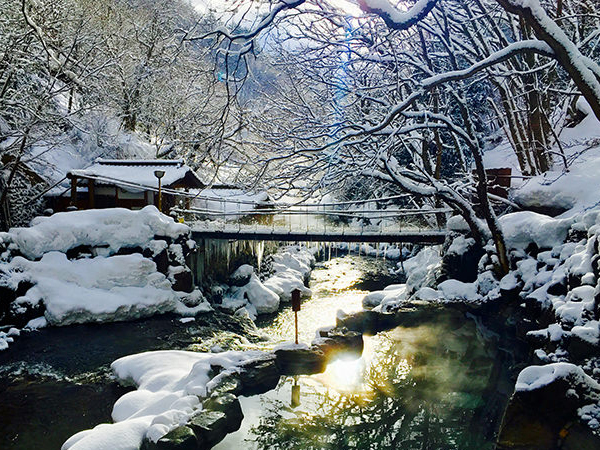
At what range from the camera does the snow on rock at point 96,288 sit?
12.9m

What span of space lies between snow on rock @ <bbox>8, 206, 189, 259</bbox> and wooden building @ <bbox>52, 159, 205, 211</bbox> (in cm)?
493

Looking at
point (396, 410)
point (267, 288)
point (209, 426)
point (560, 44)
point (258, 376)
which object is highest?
point (560, 44)

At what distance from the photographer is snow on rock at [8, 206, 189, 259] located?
44.9ft

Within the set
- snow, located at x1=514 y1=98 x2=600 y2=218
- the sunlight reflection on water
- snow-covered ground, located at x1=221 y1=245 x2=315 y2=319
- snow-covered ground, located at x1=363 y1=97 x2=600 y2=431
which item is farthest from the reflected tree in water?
snow-covered ground, located at x1=221 y1=245 x2=315 y2=319

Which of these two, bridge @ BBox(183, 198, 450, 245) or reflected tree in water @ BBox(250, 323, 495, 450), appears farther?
bridge @ BBox(183, 198, 450, 245)

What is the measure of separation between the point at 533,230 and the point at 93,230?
14.5 m

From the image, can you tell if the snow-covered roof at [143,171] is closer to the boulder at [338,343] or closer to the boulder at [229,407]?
the boulder at [338,343]

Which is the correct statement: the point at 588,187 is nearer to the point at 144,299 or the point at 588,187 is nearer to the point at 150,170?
the point at 144,299

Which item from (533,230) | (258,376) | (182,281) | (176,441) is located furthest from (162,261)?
(533,230)

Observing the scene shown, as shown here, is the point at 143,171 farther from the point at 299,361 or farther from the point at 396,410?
the point at 396,410

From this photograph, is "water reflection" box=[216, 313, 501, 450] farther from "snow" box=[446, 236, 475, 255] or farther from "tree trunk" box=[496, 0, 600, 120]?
"tree trunk" box=[496, 0, 600, 120]

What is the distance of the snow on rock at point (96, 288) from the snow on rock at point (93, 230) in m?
0.47

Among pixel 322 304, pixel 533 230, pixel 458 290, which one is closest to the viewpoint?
pixel 533 230

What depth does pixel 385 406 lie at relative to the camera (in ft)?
23.5
